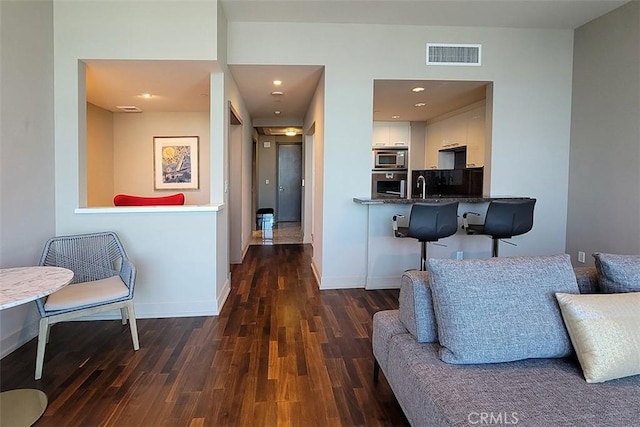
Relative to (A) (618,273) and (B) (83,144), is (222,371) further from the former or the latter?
(B) (83,144)

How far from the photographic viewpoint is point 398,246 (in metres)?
4.21

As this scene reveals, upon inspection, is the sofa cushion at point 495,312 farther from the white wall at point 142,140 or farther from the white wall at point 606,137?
the white wall at point 142,140

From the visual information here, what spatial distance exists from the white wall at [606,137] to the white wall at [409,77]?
0.48ft

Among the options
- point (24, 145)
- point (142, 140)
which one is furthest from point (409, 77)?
point (142, 140)

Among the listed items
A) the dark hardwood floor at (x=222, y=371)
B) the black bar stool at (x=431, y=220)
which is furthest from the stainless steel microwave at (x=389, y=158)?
the dark hardwood floor at (x=222, y=371)

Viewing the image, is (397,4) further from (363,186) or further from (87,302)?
(87,302)

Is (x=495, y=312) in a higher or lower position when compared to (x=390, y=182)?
lower

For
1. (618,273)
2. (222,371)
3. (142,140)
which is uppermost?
(142,140)

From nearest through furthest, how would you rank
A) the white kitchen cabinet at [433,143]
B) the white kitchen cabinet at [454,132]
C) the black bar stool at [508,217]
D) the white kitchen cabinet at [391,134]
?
the black bar stool at [508,217] < the white kitchen cabinet at [454,132] < the white kitchen cabinet at [433,143] < the white kitchen cabinet at [391,134]

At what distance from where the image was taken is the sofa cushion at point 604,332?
1.41 m

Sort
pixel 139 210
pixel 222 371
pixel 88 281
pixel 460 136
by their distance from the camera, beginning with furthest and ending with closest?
pixel 460 136 → pixel 139 210 → pixel 88 281 → pixel 222 371

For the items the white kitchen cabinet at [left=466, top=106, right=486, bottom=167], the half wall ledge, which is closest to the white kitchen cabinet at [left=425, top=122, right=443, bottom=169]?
the white kitchen cabinet at [left=466, top=106, right=486, bottom=167]

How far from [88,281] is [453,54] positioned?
4.05 metres

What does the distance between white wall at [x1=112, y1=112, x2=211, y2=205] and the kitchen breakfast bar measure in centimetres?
343
